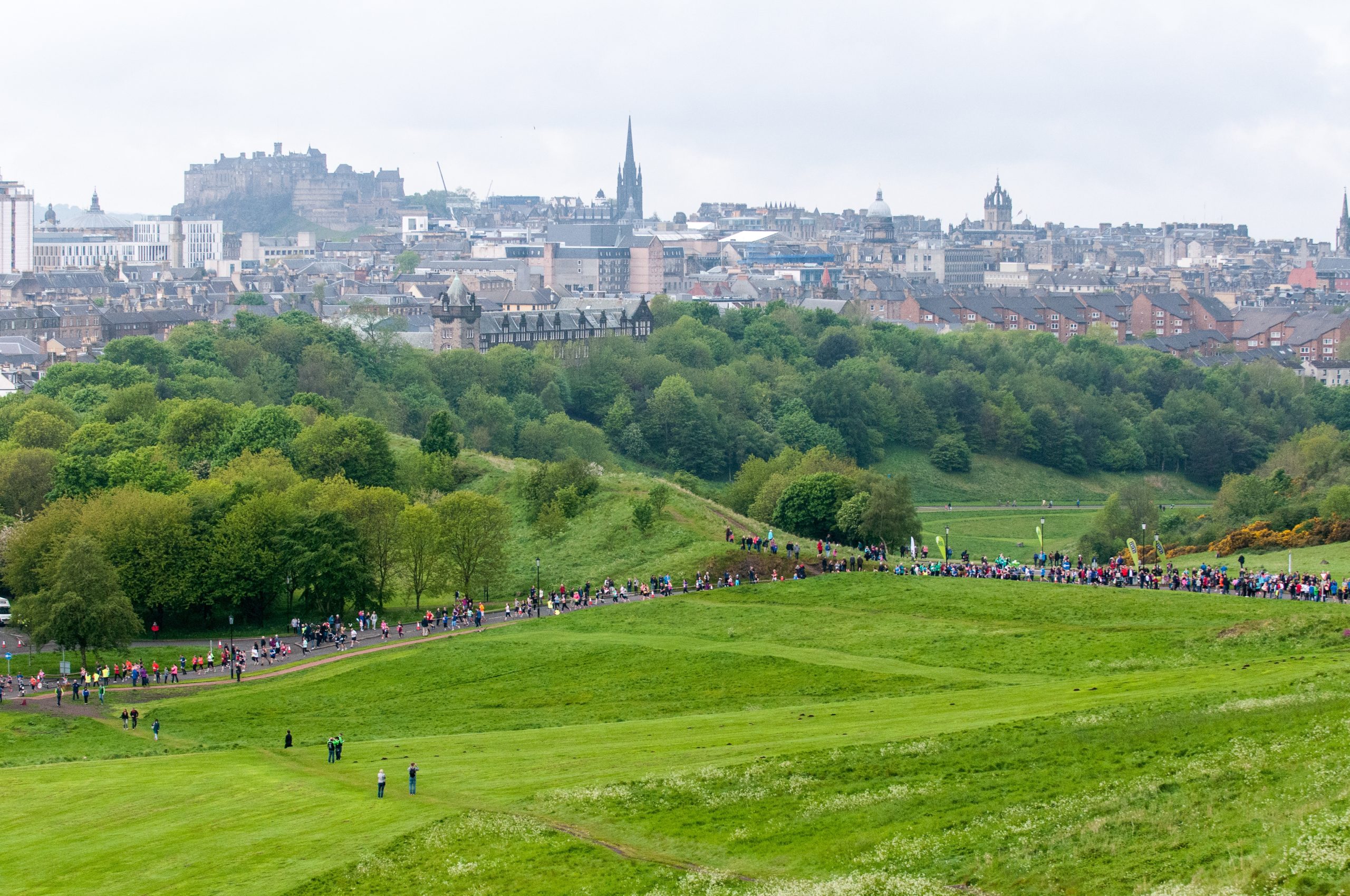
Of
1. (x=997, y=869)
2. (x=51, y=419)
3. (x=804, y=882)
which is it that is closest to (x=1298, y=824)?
(x=997, y=869)

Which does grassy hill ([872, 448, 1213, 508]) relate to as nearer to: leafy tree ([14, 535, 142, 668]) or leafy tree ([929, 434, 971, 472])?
leafy tree ([929, 434, 971, 472])

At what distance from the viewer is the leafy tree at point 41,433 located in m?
87.4

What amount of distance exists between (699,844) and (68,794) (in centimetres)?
1349

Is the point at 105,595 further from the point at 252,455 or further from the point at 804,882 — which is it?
the point at 804,882

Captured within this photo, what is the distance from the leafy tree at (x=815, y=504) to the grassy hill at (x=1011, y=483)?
39.5 metres

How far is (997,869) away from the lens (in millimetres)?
26672

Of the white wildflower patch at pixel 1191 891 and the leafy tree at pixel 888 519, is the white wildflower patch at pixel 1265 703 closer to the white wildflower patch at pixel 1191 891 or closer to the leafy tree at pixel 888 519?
the white wildflower patch at pixel 1191 891

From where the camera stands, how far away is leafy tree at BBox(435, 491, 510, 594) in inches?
2539

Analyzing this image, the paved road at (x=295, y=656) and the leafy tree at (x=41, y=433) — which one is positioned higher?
the leafy tree at (x=41, y=433)

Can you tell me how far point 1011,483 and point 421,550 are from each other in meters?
67.5

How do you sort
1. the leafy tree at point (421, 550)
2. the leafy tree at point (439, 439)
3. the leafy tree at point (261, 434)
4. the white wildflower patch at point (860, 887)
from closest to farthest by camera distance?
the white wildflower patch at point (860, 887) < the leafy tree at point (421, 550) < the leafy tree at point (261, 434) < the leafy tree at point (439, 439)

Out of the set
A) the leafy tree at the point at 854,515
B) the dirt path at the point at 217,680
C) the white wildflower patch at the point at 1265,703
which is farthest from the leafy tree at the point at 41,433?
the white wildflower patch at the point at 1265,703

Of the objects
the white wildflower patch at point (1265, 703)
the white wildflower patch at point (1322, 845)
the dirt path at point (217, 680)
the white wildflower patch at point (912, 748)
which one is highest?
the white wildflower patch at point (1322, 845)

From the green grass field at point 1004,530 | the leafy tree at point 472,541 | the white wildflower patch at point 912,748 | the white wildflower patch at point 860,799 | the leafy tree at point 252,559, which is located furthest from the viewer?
the green grass field at point 1004,530
